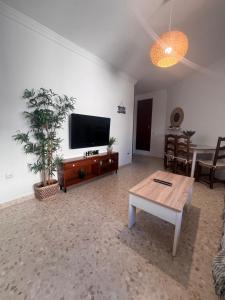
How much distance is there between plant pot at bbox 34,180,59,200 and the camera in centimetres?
220

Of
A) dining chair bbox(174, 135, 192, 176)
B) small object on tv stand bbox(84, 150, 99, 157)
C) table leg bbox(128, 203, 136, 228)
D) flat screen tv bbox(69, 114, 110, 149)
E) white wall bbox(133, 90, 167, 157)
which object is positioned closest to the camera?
table leg bbox(128, 203, 136, 228)

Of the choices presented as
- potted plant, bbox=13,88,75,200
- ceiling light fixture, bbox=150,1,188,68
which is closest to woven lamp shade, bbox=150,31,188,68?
ceiling light fixture, bbox=150,1,188,68

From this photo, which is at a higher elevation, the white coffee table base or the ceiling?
the ceiling

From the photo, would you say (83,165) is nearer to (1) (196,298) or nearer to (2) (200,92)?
(1) (196,298)

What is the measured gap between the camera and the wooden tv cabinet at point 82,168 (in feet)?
8.16

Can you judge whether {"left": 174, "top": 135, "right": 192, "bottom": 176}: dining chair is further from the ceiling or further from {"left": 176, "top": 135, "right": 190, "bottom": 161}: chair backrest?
the ceiling

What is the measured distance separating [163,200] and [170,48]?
69.0 inches

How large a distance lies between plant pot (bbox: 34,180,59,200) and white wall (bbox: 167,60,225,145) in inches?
155

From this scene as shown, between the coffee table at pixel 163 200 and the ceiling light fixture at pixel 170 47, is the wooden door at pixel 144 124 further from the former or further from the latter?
the coffee table at pixel 163 200

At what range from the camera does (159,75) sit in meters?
4.19

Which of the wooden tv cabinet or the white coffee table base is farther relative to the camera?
the wooden tv cabinet

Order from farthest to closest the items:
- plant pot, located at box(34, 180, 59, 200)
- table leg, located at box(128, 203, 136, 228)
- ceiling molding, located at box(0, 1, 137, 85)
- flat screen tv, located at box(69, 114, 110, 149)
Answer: flat screen tv, located at box(69, 114, 110, 149), plant pot, located at box(34, 180, 59, 200), ceiling molding, located at box(0, 1, 137, 85), table leg, located at box(128, 203, 136, 228)

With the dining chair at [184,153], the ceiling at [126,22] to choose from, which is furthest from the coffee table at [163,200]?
the ceiling at [126,22]

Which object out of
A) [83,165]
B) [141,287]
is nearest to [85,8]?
[83,165]
